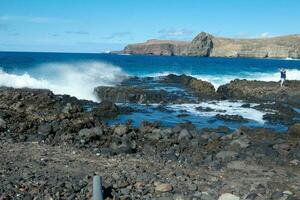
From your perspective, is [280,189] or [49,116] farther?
[49,116]

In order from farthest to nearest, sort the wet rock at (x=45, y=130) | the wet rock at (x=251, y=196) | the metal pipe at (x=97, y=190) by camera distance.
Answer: the wet rock at (x=45, y=130)
the wet rock at (x=251, y=196)
the metal pipe at (x=97, y=190)

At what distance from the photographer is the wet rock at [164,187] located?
27.4 ft

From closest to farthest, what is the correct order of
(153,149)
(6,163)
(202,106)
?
(6,163), (153,149), (202,106)

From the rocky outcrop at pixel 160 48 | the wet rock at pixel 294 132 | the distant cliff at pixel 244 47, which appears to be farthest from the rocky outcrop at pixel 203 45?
the wet rock at pixel 294 132

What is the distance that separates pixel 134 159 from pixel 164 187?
2560 millimetres

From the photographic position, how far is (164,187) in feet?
27.6

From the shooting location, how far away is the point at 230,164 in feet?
35.8

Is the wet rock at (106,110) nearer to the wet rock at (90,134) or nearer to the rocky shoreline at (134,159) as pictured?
the rocky shoreline at (134,159)

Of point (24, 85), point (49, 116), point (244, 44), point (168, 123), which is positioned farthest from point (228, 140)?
point (244, 44)

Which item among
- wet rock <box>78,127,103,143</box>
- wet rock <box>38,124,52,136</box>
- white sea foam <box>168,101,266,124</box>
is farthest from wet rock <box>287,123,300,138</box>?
wet rock <box>38,124,52,136</box>

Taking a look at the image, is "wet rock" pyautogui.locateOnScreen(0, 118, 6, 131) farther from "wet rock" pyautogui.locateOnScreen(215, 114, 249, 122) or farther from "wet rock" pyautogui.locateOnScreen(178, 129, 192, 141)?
"wet rock" pyautogui.locateOnScreen(215, 114, 249, 122)

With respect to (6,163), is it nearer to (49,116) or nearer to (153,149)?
(153,149)

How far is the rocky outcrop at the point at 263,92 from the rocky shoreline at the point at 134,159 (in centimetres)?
1235

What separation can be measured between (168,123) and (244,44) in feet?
436
